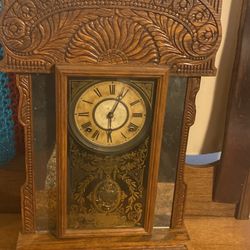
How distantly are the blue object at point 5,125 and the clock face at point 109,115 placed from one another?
28 centimetres

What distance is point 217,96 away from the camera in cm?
131

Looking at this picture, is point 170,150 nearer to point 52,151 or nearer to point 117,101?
point 117,101

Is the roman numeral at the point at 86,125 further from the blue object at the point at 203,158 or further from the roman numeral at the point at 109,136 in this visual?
the blue object at the point at 203,158

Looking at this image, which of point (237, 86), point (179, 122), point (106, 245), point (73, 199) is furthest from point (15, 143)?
point (237, 86)

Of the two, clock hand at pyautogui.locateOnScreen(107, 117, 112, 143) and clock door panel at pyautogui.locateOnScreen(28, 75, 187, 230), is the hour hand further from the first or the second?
clock door panel at pyautogui.locateOnScreen(28, 75, 187, 230)

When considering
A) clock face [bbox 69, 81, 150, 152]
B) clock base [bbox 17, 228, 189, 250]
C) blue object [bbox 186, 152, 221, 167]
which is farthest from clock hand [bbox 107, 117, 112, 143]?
blue object [bbox 186, 152, 221, 167]

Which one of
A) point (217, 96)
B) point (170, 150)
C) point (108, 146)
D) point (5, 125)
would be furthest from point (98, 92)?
point (217, 96)

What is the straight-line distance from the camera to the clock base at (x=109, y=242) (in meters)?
1.11

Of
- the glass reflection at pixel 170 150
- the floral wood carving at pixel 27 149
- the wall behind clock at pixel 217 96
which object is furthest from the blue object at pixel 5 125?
the wall behind clock at pixel 217 96

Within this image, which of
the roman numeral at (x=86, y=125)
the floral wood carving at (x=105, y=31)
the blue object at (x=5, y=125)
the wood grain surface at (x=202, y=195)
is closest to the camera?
the floral wood carving at (x=105, y=31)

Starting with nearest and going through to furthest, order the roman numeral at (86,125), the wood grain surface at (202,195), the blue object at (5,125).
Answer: the roman numeral at (86,125)
the blue object at (5,125)
the wood grain surface at (202,195)

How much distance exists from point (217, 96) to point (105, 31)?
0.52 metres

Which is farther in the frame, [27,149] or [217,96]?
[217,96]

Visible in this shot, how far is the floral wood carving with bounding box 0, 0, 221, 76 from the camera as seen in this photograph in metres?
0.92
